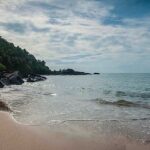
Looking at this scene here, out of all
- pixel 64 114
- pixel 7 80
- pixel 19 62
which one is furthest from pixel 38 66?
pixel 64 114

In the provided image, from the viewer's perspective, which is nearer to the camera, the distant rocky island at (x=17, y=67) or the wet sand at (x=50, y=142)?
the wet sand at (x=50, y=142)

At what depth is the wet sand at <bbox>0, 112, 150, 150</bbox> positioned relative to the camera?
296 inches

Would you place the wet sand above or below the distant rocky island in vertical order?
below

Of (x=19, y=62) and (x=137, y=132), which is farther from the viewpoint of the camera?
(x=19, y=62)

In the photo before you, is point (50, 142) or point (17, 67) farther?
point (17, 67)

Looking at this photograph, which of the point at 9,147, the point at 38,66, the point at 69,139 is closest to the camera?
the point at 9,147

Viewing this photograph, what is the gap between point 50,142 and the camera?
319 inches

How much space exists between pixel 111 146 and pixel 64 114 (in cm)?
617

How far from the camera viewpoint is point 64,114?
1396 cm

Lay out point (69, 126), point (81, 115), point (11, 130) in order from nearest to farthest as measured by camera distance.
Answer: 1. point (11, 130)
2. point (69, 126)
3. point (81, 115)

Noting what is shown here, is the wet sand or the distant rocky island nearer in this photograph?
the wet sand

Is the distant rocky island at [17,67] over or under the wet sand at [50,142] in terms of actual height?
over

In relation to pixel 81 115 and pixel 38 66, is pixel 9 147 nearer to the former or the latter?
pixel 81 115

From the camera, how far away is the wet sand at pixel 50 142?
7.51 metres
